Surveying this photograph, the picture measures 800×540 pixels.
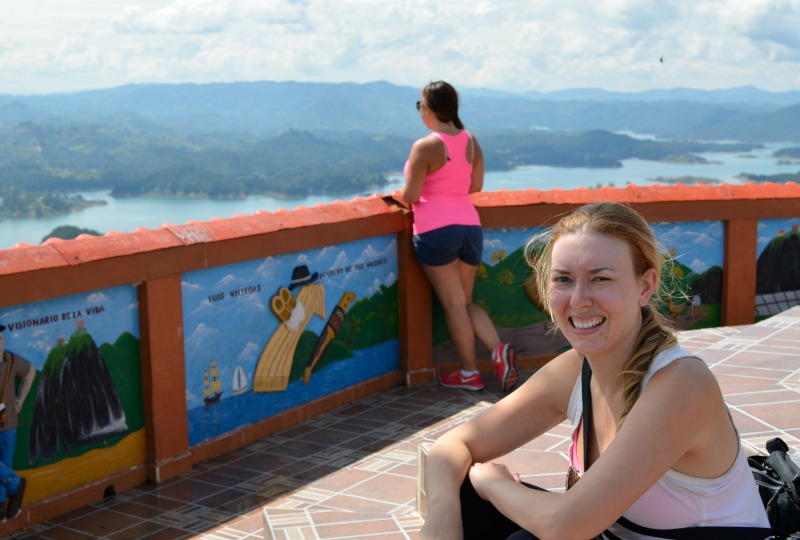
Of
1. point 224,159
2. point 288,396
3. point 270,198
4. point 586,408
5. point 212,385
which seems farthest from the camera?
point 224,159

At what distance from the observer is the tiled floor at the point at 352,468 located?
3.43 m

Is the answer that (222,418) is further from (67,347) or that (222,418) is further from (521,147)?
(521,147)

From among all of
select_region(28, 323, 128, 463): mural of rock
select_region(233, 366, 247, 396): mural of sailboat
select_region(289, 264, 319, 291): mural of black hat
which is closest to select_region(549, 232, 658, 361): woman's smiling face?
select_region(28, 323, 128, 463): mural of rock

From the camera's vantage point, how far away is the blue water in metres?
4.95

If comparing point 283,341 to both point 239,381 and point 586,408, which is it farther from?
point 586,408

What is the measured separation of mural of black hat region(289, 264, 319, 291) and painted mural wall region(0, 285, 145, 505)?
1.10 metres

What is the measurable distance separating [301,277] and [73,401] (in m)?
1.61

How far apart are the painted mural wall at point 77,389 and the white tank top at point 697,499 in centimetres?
295

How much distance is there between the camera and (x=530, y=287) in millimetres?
6461

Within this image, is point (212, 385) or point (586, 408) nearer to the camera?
point (586, 408)

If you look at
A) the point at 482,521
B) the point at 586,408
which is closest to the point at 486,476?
the point at 482,521

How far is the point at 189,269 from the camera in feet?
15.5

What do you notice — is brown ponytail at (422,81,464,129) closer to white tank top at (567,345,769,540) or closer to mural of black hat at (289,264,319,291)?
mural of black hat at (289,264,319,291)

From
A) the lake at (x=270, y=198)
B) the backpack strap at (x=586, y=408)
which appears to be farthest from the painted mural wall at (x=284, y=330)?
the lake at (x=270, y=198)
